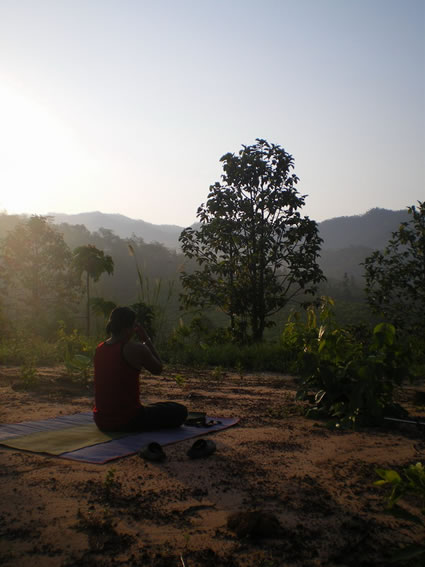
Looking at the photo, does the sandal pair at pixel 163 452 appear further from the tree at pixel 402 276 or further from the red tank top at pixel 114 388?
the tree at pixel 402 276

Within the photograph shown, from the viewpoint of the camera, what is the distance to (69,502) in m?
2.58

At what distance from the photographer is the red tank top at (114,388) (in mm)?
3926

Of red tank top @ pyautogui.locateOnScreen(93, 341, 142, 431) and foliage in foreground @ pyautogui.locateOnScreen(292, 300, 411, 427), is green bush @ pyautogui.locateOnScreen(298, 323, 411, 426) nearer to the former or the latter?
foliage in foreground @ pyautogui.locateOnScreen(292, 300, 411, 427)

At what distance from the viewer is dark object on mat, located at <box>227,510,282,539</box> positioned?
2.18m

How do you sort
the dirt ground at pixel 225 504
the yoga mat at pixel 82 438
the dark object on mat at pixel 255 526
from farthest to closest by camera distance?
the yoga mat at pixel 82 438, the dark object on mat at pixel 255 526, the dirt ground at pixel 225 504

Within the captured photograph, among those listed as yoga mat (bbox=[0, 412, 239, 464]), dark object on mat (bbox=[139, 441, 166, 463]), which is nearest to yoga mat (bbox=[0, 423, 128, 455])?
yoga mat (bbox=[0, 412, 239, 464])

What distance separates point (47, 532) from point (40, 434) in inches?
71.3

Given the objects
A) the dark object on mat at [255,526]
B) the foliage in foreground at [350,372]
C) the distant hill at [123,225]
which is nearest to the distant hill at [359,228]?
the distant hill at [123,225]

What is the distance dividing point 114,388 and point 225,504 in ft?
5.37

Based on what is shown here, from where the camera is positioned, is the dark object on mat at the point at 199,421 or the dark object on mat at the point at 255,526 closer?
the dark object on mat at the point at 255,526

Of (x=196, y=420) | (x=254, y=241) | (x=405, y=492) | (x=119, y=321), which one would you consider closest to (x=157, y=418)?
(x=196, y=420)

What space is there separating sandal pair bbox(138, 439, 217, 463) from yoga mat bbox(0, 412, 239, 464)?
188 mm

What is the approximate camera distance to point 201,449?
336 centimetres

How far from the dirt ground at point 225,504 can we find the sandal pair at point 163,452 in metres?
0.05
